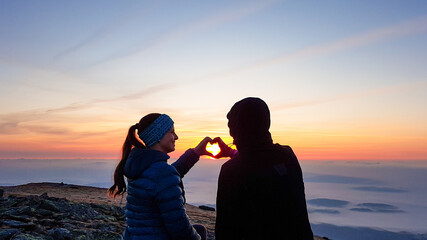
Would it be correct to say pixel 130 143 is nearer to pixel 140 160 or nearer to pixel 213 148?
pixel 140 160

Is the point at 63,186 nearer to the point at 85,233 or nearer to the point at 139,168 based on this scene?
the point at 85,233

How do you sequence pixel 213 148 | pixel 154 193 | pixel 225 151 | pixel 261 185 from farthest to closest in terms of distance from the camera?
pixel 213 148
pixel 225 151
pixel 154 193
pixel 261 185

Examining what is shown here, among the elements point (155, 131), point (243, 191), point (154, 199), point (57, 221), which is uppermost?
point (155, 131)

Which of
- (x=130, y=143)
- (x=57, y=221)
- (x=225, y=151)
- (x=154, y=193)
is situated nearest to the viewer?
(x=154, y=193)

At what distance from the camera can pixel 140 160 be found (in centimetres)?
416

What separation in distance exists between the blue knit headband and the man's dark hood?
110cm

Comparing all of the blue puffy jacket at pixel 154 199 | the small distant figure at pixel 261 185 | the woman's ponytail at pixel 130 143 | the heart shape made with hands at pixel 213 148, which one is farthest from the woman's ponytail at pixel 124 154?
the small distant figure at pixel 261 185

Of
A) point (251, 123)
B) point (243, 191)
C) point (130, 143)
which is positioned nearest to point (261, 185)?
point (243, 191)

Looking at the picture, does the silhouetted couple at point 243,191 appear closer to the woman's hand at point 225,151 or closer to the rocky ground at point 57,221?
the woman's hand at point 225,151

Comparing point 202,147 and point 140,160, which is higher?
point 202,147

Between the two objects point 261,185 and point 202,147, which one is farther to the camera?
point 202,147

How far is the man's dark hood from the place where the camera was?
3.71 m

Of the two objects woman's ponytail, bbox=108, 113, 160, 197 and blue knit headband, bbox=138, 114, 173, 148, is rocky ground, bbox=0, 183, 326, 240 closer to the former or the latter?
woman's ponytail, bbox=108, 113, 160, 197

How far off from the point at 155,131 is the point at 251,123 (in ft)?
4.48
